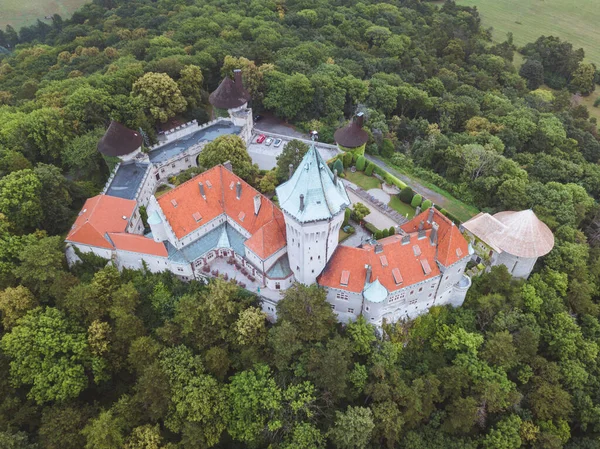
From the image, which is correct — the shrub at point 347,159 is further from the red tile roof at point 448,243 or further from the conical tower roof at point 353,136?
the red tile roof at point 448,243

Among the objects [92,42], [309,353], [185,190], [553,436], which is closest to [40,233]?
[185,190]

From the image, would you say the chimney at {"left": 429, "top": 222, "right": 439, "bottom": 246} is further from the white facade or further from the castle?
the white facade

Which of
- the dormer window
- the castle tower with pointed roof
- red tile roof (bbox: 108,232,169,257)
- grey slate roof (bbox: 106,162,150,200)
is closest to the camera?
the castle tower with pointed roof

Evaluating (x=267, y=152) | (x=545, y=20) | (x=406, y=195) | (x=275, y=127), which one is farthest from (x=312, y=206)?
(x=545, y=20)

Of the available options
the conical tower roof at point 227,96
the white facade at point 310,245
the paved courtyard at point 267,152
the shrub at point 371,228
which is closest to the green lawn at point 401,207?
the shrub at point 371,228

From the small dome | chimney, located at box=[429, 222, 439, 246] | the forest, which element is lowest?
the forest

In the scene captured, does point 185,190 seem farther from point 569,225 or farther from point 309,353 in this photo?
point 569,225

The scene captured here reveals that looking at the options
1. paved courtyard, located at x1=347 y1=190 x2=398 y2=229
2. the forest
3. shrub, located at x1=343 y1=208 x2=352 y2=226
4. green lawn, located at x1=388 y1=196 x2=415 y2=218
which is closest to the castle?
the forest
